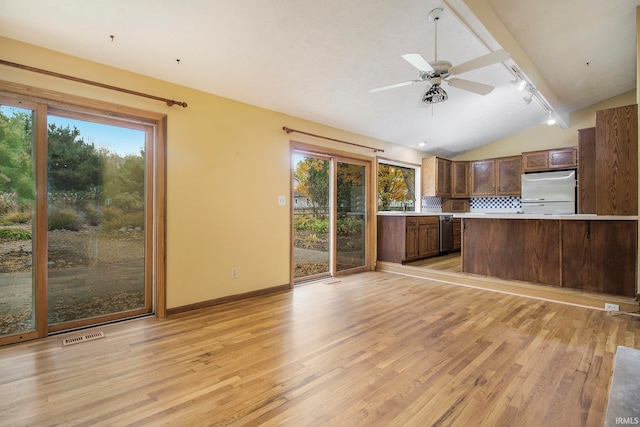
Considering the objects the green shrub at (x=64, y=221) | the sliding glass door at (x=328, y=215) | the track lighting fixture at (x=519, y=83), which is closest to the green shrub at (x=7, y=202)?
the green shrub at (x=64, y=221)

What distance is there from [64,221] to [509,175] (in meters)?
7.71

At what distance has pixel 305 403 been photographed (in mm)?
1727

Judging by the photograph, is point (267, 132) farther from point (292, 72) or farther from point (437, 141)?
point (437, 141)

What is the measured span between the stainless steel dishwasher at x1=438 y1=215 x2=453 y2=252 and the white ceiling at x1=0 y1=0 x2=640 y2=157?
2.66m

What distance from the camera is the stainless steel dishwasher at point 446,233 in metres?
6.49

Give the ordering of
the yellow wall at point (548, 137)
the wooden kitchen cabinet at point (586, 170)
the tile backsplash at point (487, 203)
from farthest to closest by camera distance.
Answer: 1. the tile backsplash at point (487, 203)
2. the yellow wall at point (548, 137)
3. the wooden kitchen cabinet at point (586, 170)

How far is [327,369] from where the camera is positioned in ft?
6.88

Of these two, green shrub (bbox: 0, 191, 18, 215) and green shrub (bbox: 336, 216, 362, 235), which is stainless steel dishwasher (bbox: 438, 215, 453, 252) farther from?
green shrub (bbox: 0, 191, 18, 215)

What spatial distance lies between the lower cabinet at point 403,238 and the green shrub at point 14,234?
4800 millimetres

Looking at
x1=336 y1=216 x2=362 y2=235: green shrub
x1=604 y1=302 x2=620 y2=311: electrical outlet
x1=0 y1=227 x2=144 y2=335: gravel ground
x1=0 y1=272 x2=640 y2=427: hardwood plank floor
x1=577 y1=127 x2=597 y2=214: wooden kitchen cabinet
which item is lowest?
x1=0 y1=272 x2=640 y2=427: hardwood plank floor

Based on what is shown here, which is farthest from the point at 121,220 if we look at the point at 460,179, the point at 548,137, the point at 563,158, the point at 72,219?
the point at 548,137

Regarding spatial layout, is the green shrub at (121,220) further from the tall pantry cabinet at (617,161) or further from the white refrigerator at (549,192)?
the white refrigerator at (549,192)

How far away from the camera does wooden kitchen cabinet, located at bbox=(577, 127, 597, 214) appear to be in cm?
507

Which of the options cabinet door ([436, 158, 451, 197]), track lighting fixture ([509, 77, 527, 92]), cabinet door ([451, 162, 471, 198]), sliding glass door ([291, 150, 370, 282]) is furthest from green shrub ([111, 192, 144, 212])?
cabinet door ([451, 162, 471, 198])
